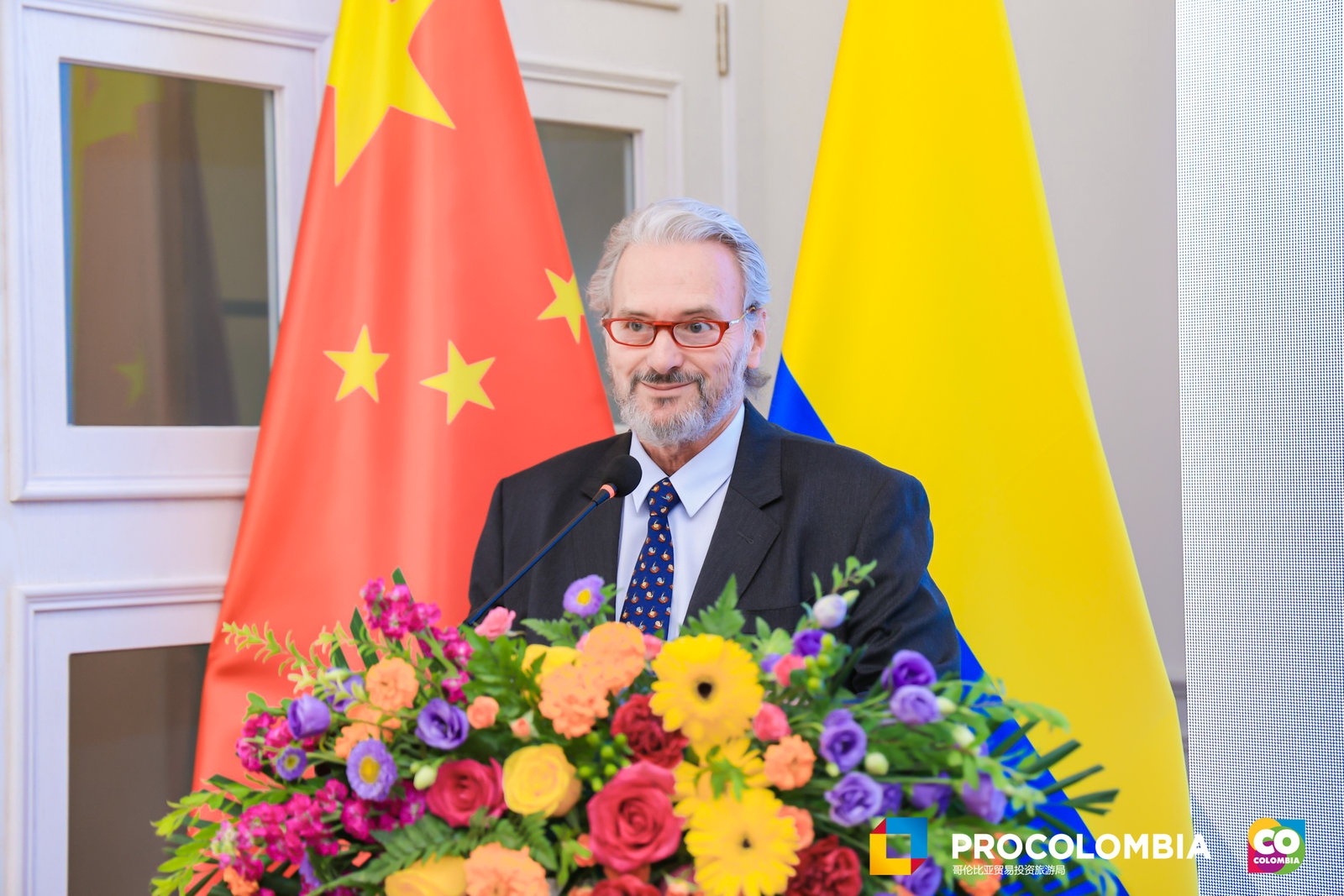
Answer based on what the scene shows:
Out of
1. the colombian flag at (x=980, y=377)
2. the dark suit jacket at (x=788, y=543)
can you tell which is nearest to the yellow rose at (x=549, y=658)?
the dark suit jacket at (x=788, y=543)

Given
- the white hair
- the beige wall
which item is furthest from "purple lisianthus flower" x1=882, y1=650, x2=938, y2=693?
the beige wall

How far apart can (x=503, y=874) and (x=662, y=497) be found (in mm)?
891

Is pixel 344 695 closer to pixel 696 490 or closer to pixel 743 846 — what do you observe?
pixel 743 846

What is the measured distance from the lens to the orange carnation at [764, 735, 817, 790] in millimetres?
666

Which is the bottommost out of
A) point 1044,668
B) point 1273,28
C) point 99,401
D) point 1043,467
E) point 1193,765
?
point 1193,765

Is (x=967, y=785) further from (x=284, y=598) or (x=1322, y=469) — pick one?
(x=284, y=598)

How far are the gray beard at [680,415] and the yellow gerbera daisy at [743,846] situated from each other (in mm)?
883

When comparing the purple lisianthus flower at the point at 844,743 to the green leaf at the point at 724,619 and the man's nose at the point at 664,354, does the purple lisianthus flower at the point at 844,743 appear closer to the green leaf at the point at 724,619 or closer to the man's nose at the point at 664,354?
the green leaf at the point at 724,619

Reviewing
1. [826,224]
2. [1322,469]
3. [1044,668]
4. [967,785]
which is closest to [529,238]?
[826,224]

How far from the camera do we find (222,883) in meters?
0.81

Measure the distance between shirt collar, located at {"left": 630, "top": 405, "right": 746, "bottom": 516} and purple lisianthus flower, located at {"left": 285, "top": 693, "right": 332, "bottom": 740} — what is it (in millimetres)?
800

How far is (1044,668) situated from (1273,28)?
946mm

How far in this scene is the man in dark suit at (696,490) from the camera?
1.44 metres

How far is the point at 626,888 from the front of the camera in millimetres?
662
